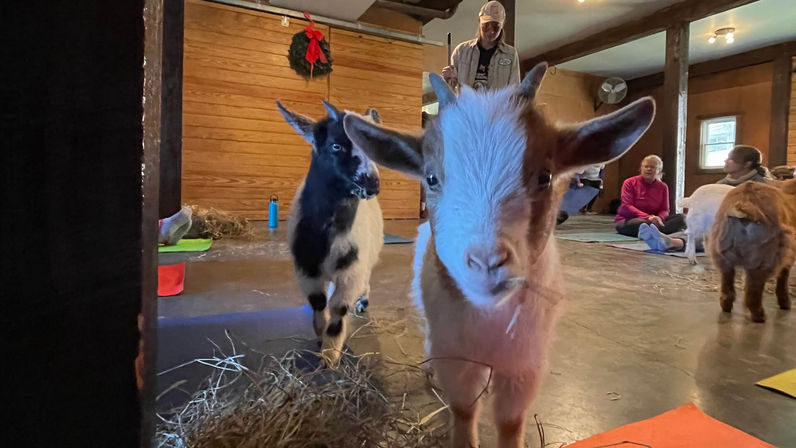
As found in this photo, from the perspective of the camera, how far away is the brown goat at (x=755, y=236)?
8.59 feet

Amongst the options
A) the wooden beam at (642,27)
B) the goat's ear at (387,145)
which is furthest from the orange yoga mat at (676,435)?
the wooden beam at (642,27)

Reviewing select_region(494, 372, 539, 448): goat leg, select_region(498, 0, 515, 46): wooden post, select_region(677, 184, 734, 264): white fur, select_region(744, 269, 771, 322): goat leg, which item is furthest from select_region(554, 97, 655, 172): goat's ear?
select_region(498, 0, 515, 46): wooden post

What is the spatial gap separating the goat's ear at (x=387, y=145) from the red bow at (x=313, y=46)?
7833 mm

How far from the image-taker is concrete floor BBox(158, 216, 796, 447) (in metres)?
1.68

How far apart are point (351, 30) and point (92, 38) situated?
913 cm

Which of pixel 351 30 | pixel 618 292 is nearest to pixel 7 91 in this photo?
pixel 618 292

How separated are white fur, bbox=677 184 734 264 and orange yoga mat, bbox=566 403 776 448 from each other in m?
3.44

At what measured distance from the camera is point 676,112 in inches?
356

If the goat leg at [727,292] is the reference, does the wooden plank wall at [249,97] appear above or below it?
above

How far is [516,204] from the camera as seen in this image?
940mm

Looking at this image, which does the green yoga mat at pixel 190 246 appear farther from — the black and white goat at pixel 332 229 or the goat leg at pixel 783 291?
the goat leg at pixel 783 291

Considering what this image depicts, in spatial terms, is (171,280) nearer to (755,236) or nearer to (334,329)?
(334,329)

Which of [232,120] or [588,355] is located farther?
[232,120]

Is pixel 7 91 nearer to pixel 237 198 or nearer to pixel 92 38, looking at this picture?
pixel 92 38
